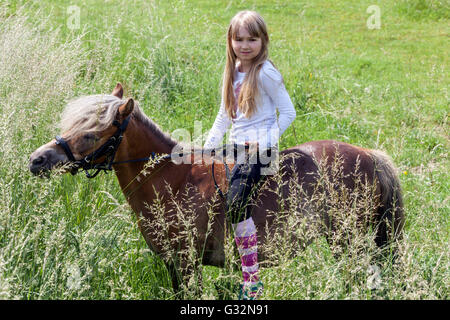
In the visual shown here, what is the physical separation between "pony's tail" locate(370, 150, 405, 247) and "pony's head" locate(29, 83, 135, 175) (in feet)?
5.70

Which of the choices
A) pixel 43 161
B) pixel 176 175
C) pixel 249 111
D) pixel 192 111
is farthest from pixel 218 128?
pixel 192 111

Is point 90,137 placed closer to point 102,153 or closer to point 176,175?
point 102,153

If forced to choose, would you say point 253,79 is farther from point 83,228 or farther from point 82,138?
point 83,228

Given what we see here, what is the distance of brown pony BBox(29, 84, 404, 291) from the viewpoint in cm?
260

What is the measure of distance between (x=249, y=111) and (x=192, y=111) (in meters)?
2.95

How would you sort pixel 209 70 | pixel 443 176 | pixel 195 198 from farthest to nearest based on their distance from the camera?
pixel 209 70
pixel 443 176
pixel 195 198

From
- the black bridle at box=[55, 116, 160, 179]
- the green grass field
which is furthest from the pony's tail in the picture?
the black bridle at box=[55, 116, 160, 179]

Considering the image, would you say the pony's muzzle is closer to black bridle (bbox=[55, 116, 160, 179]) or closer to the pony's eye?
black bridle (bbox=[55, 116, 160, 179])

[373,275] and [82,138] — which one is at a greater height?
[82,138]

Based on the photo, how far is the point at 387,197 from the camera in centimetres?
319

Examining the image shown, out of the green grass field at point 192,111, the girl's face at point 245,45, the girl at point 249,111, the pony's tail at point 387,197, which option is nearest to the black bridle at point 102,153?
the green grass field at point 192,111
